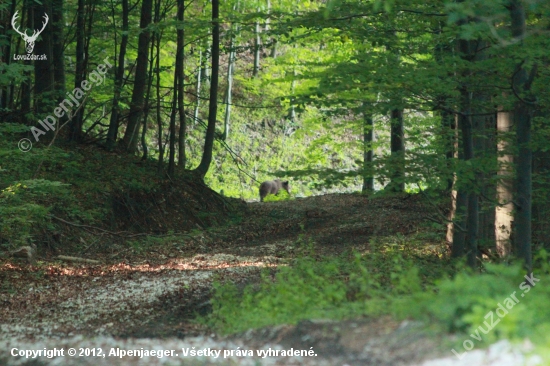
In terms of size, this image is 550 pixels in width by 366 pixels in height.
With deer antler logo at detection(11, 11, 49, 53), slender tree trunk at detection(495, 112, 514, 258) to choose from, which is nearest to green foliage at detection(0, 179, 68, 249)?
deer antler logo at detection(11, 11, 49, 53)

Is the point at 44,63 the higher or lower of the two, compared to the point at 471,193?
higher

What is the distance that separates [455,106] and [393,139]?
11.8 metres

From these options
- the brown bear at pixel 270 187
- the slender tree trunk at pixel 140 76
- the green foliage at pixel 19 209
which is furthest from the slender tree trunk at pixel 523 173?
the brown bear at pixel 270 187

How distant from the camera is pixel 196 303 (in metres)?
8.44

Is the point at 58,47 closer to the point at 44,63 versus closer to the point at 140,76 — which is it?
the point at 44,63

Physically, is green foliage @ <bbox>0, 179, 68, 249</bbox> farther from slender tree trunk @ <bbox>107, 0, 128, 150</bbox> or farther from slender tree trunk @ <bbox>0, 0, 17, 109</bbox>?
slender tree trunk @ <bbox>107, 0, 128, 150</bbox>

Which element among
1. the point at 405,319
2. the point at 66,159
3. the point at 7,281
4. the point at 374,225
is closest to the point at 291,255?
the point at 374,225

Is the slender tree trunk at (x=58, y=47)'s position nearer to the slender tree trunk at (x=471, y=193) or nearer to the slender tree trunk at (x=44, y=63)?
the slender tree trunk at (x=44, y=63)

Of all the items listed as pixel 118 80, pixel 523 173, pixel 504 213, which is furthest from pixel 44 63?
pixel 523 173

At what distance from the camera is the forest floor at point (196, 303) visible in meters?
4.57

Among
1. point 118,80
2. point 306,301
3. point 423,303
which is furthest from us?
point 118,80

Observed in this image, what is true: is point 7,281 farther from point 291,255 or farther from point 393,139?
point 393,139

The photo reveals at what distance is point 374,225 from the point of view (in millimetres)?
15656

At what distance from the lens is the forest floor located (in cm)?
457
